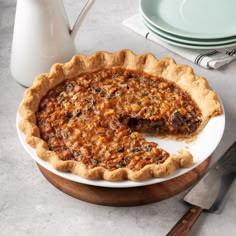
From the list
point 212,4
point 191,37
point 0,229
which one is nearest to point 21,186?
point 0,229

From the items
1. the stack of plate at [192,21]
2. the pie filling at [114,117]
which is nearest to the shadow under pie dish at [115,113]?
the pie filling at [114,117]

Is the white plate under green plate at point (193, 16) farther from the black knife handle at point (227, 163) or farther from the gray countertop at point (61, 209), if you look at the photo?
the black knife handle at point (227, 163)

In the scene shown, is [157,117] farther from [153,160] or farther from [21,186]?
[21,186]

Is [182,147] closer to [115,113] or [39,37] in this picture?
[115,113]

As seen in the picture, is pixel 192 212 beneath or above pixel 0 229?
above

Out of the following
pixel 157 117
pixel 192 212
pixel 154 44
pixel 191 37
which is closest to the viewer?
pixel 192 212
